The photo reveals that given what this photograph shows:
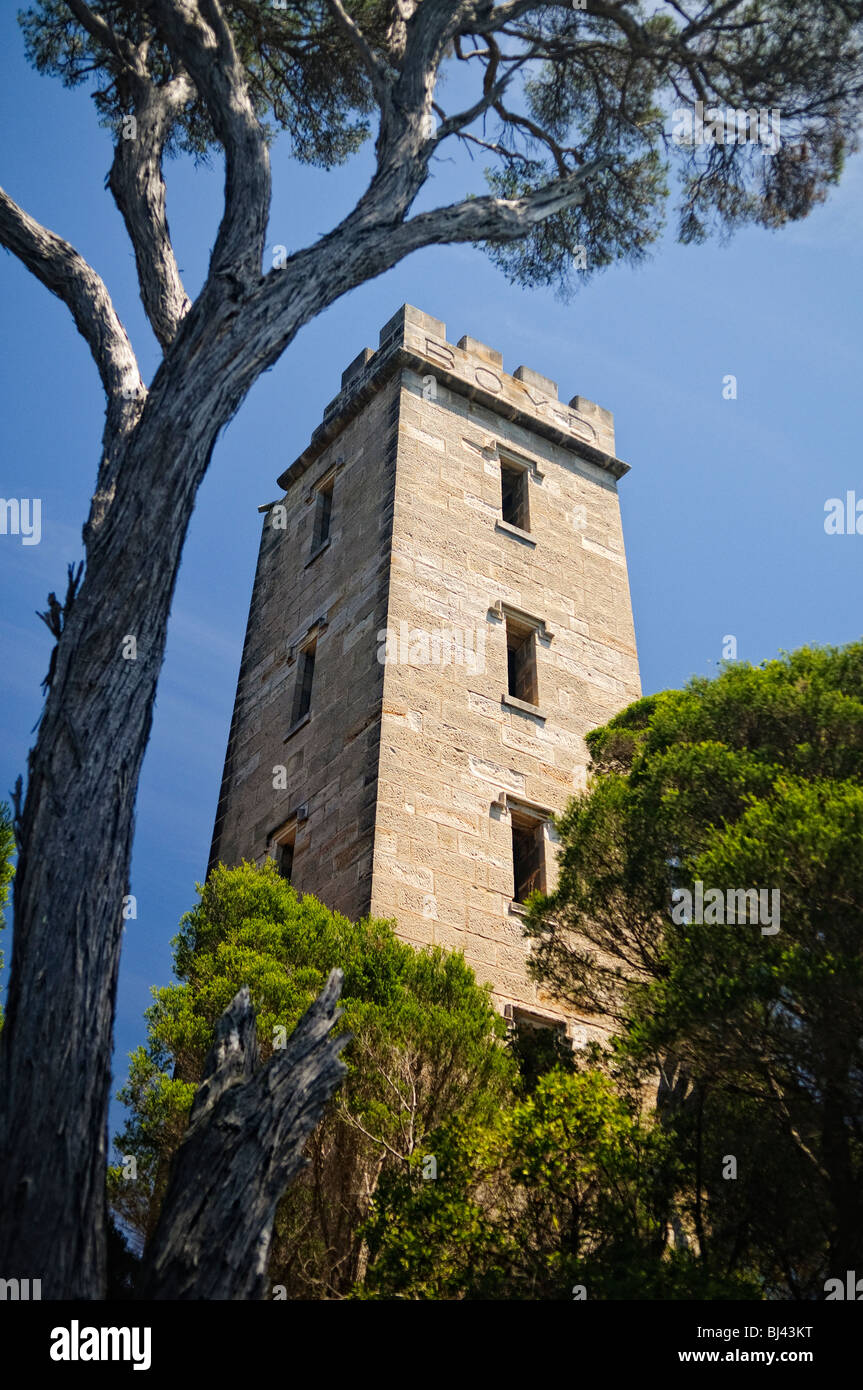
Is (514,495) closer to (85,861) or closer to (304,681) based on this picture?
(304,681)

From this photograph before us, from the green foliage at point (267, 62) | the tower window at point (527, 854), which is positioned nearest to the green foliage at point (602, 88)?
the green foliage at point (267, 62)

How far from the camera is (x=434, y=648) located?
18.3 meters

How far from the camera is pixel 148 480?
8.38 metres

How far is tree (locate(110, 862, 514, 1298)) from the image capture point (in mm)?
11195

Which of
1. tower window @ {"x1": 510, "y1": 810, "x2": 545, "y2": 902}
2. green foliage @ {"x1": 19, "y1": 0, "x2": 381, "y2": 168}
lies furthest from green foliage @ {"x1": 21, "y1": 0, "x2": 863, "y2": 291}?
tower window @ {"x1": 510, "y1": 810, "x2": 545, "y2": 902}

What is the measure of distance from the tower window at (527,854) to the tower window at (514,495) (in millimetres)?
5844

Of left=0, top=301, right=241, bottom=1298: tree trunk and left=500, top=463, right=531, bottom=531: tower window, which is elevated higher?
left=500, top=463, right=531, bottom=531: tower window

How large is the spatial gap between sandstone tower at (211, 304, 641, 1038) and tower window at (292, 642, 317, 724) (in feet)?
0.11

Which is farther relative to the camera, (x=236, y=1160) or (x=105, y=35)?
(x=105, y=35)

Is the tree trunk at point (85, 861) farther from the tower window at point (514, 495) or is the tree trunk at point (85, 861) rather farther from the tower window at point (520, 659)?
the tower window at point (514, 495)

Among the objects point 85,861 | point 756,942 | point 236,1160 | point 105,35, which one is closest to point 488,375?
point 105,35

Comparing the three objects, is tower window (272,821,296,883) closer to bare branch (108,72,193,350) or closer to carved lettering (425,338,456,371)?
carved lettering (425,338,456,371)

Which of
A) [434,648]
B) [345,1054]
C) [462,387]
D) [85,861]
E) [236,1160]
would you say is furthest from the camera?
[462,387]

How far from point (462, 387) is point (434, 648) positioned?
6013 mm
